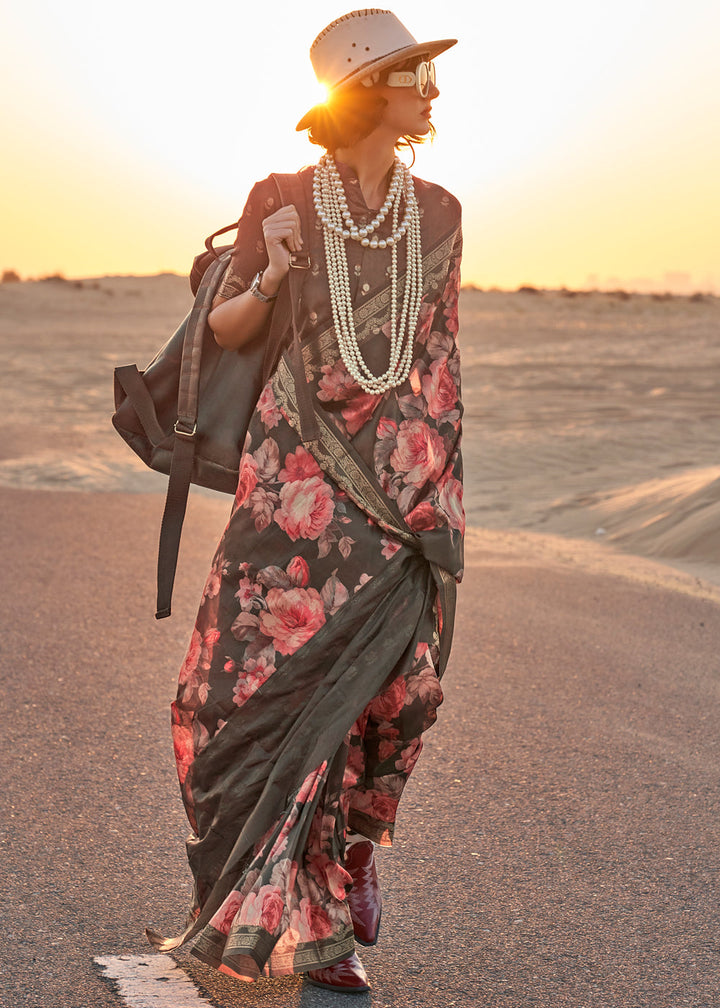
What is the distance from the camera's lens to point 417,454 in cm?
304

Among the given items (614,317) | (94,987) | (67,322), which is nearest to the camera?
(94,987)

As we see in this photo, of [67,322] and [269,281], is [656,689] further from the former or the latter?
[67,322]

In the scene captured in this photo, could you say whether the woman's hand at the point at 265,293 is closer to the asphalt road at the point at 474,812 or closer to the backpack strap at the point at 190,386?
the backpack strap at the point at 190,386

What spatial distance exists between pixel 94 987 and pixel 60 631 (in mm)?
3317

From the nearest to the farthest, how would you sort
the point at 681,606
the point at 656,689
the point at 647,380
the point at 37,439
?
the point at 656,689, the point at 681,606, the point at 37,439, the point at 647,380

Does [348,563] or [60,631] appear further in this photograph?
[60,631]

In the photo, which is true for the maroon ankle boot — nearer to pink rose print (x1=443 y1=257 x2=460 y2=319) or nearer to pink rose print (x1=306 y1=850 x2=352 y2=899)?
pink rose print (x1=306 y1=850 x2=352 y2=899)

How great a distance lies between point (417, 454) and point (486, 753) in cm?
200

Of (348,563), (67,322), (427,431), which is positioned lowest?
(348,563)

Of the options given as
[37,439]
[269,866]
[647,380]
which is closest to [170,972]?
[269,866]

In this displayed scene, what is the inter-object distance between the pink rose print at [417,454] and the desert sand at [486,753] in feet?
4.07

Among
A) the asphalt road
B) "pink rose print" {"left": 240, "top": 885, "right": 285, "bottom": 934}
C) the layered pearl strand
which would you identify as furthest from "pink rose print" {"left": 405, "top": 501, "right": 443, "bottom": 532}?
the asphalt road

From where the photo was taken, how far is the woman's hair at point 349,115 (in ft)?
9.71

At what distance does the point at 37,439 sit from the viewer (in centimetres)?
1398
